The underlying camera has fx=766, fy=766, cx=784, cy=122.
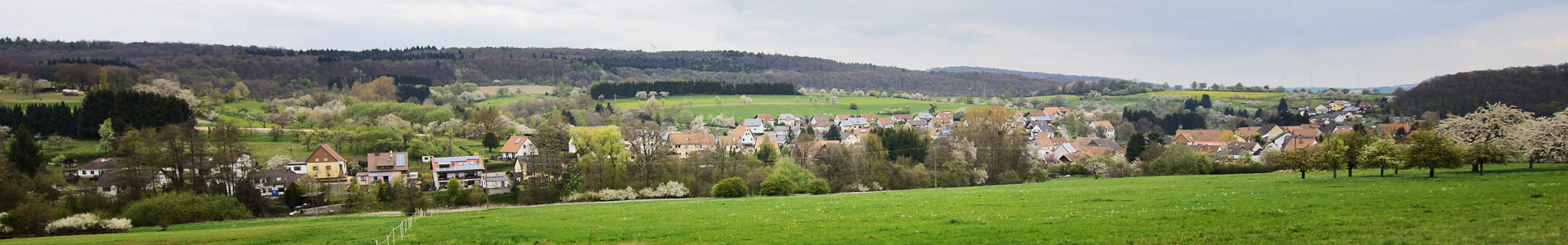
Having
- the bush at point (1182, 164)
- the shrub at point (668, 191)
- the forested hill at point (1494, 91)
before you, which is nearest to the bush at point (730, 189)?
the shrub at point (668, 191)

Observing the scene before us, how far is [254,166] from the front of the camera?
5488cm

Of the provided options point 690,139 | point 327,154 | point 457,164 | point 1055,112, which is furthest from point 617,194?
point 1055,112

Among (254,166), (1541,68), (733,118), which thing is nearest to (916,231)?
(254,166)

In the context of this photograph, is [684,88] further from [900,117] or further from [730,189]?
[730,189]

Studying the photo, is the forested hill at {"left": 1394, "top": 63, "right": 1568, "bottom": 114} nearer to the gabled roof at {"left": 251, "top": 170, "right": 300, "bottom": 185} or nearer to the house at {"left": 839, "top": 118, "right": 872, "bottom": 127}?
the house at {"left": 839, "top": 118, "right": 872, "bottom": 127}

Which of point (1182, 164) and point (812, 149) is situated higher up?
point (812, 149)

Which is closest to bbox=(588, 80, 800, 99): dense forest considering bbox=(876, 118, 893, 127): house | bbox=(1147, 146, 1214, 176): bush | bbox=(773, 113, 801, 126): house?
bbox=(773, 113, 801, 126): house

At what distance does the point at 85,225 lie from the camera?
26703 millimetres

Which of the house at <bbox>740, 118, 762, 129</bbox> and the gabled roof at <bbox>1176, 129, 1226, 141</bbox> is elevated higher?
the house at <bbox>740, 118, 762, 129</bbox>

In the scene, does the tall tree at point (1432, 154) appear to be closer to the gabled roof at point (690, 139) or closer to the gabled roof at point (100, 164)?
the gabled roof at point (690, 139)

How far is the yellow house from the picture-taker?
61250mm

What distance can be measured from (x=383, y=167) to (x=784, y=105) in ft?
275

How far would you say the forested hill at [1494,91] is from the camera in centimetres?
8369

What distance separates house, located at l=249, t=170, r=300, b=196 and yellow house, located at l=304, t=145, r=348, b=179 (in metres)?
4.11
